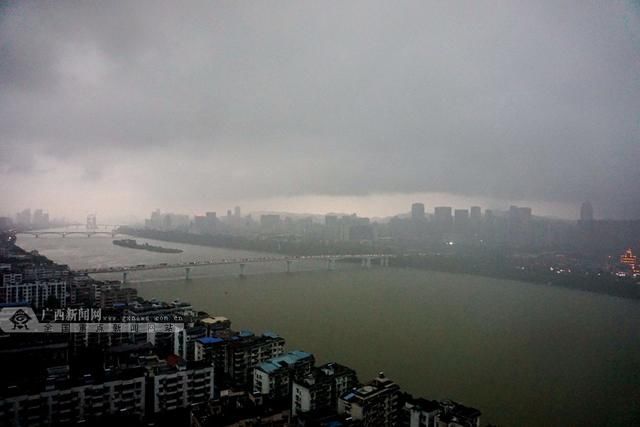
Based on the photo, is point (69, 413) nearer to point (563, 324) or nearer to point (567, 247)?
point (563, 324)

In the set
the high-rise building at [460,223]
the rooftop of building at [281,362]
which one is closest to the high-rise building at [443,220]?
the high-rise building at [460,223]

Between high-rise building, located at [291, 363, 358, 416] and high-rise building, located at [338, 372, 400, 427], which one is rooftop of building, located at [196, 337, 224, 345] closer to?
high-rise building, located at [291, 363, 358, 416]

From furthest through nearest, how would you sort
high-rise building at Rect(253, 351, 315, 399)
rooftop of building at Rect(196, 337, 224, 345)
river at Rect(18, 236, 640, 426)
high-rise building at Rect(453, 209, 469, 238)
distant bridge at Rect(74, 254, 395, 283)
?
high-rise building at Rect(453, 209, 469, 238)
distant bridge at Rect(74, 254, 395, 283)
rooftop of building at Rect(196, 337, 224, 345)
river at Rect(18, 236, 640, 426)
high-rise building at Rect(253, 351, 315, 399)

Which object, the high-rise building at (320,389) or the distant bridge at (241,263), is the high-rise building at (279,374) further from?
the distant bridge at (241,263)

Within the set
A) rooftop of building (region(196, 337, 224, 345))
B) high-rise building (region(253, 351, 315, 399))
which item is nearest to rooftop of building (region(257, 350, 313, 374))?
high-rise building (region(253, 351, 315, 399))

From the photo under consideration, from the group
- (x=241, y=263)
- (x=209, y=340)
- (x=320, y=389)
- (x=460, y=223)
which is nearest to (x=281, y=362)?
(x=320, y=389)

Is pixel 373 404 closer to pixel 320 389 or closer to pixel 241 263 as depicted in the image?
pixel 320 389

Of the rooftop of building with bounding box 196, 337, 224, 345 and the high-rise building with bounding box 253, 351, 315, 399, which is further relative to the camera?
the rooftop of building with bounding box 196, 337, 224, 345

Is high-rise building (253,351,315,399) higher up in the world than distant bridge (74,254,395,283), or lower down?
lower down
